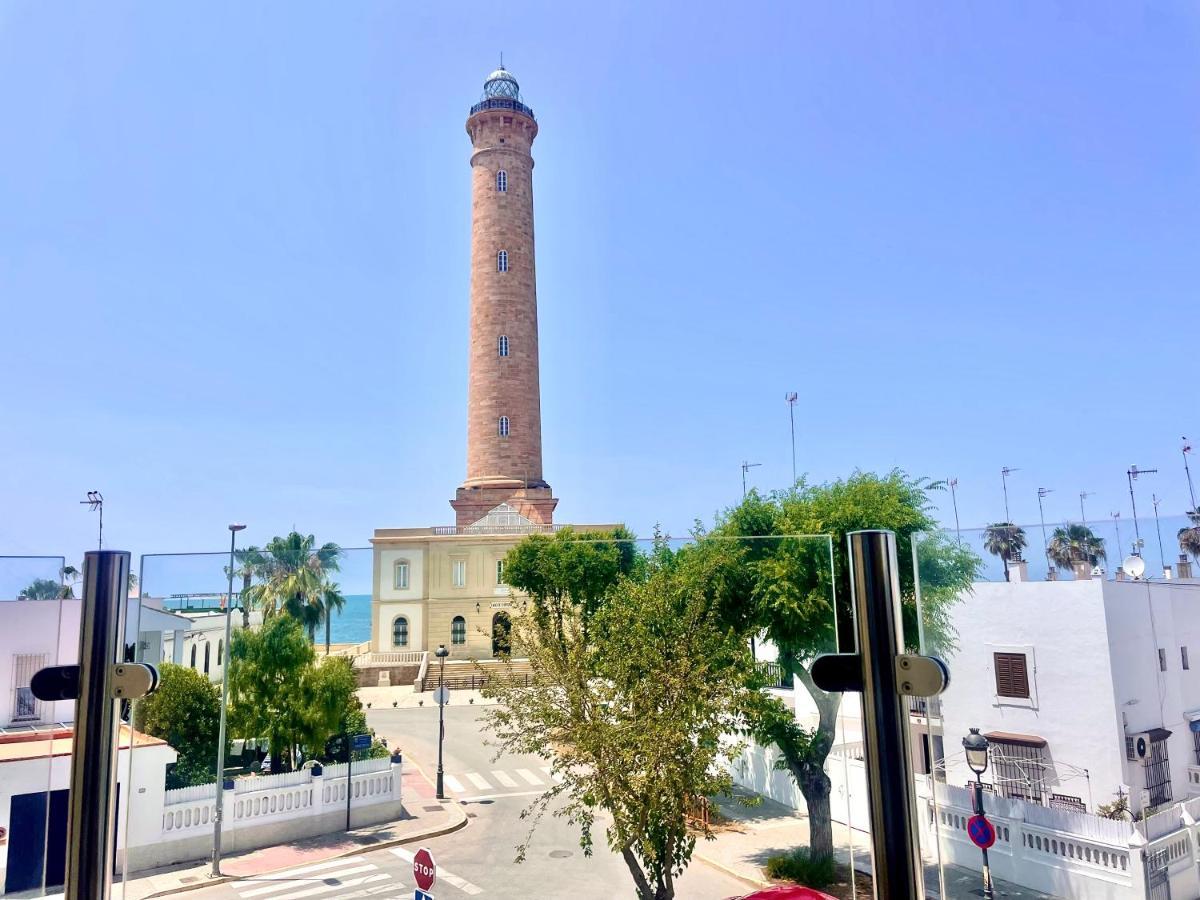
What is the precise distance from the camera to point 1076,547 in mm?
8547

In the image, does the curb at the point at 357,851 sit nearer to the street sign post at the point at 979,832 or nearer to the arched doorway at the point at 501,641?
the arched doorway at the point at 501,641

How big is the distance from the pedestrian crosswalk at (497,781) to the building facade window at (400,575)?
70.5 feet

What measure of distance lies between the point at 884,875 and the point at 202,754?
581 inches

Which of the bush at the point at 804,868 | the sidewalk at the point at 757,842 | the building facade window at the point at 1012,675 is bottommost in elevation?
the sidewalk at the point at 757,842

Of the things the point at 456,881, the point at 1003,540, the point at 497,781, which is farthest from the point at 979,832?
the point at 497,781

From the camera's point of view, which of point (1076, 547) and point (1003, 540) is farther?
point (1076, 547)

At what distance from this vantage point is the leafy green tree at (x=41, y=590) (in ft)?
17.5

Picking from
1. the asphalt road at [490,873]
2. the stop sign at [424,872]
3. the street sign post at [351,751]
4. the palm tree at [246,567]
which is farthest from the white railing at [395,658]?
the stop sign at [424,872]

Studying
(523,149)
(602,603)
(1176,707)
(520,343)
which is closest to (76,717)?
(602,603)

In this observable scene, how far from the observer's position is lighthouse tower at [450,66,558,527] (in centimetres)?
4334

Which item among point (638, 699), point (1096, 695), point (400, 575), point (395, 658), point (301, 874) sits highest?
point (400, 575)

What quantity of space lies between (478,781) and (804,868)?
11.6 meters

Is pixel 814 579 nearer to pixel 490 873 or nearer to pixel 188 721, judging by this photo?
pixel 490 873

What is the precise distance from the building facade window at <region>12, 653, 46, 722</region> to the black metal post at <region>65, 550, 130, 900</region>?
3.42 feet
